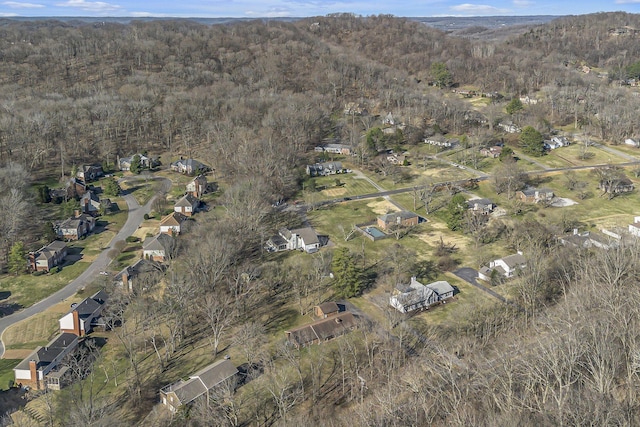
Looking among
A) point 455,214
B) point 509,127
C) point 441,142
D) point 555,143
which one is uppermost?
point 509,127

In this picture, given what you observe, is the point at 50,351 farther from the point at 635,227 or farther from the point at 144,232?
the point at 635,227

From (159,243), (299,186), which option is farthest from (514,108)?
(159,243)

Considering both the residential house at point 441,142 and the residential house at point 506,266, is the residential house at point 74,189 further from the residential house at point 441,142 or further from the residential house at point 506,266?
the residential house at point 441,142

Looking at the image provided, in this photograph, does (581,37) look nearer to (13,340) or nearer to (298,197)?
(298,197)

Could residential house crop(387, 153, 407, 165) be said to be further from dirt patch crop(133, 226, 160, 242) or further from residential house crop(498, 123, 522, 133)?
dirt patch crop(133, 226, 160, 242)

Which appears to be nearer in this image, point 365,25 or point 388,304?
point 388,304

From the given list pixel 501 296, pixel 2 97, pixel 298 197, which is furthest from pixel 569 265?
pixel 2 97

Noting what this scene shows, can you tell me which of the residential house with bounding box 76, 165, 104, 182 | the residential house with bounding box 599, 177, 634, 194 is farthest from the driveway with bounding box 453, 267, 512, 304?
the residential house with bounding box 76, 165, 104, 182
